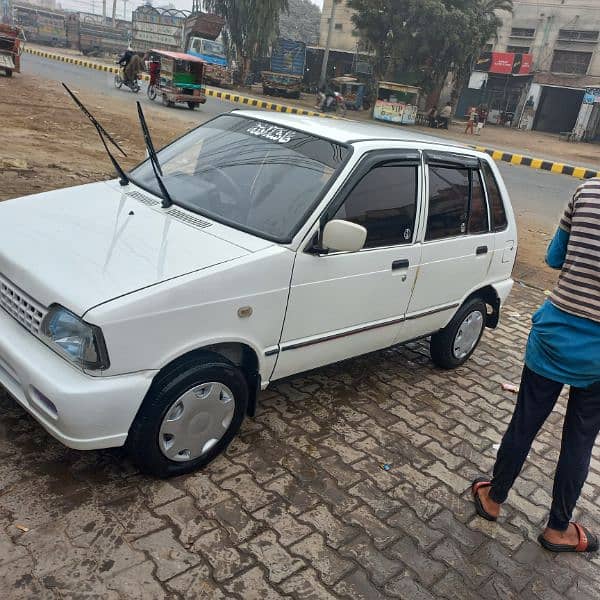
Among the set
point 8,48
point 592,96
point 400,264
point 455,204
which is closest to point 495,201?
point 455,204

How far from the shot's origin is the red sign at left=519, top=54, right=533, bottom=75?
41.5m

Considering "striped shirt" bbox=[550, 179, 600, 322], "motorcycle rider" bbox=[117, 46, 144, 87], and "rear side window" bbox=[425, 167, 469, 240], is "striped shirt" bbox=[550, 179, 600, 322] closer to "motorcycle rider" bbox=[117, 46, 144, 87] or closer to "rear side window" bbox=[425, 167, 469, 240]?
"rear side window" bbox=[425, 167, 469, 240]

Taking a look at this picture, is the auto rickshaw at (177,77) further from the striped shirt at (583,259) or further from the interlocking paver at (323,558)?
the interlocking paver at (323,558)

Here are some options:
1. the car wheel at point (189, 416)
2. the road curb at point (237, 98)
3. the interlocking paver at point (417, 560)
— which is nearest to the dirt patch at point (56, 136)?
the car wheel at point (189, 416)

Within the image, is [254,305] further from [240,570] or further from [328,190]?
[240,570]

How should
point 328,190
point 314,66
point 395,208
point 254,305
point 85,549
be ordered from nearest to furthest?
point 85,549
point 254,305
point 328,190
point 395,208
point 314,66

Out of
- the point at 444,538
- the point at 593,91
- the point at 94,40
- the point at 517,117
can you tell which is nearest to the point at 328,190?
the point at 444,538

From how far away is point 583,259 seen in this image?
2.64 meters

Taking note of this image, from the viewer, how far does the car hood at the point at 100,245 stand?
105 inches

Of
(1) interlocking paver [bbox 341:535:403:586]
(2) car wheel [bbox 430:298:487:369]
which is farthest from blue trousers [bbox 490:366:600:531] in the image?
(2) car wheel [bbox 430:298:487:369]

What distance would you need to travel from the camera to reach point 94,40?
51469mm

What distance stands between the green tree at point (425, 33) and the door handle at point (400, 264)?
29845 millimetres

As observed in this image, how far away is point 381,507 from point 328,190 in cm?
181

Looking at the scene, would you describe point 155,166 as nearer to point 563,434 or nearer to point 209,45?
point 563,434
